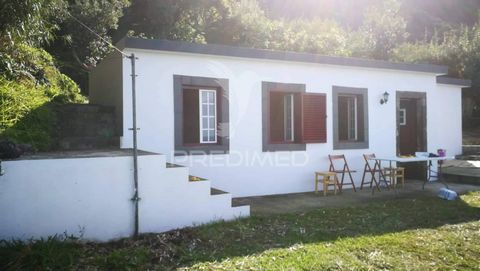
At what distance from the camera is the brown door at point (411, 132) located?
35.1 ft

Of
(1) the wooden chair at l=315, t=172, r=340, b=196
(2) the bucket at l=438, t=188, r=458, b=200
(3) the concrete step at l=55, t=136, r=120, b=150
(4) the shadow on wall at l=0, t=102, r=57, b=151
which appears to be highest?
(4) the shadow on wall at l=0, t=102, r=57, b=151

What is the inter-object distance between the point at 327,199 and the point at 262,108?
2.24 m

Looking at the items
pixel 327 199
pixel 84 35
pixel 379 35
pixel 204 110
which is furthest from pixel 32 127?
pixel 379 35

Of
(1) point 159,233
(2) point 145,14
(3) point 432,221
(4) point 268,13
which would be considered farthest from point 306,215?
(4) point 268,13

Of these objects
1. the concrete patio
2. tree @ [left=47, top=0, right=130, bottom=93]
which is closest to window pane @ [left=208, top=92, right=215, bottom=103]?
the concrete patio

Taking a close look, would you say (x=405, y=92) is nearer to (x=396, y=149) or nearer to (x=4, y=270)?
(x=396, y=149)

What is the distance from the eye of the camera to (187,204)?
18.8 feet

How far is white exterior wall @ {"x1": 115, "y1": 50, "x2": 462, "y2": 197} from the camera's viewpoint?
729 cm

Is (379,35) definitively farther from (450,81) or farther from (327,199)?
(327,199)

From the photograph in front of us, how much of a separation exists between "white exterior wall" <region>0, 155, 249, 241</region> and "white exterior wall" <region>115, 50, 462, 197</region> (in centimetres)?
187

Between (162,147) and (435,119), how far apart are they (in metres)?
7.48

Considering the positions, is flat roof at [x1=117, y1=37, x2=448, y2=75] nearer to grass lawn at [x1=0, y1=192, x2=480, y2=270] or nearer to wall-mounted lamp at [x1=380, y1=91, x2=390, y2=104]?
wall-mounted lamp at [x1=380, y1=91, x2=390, y2=104]

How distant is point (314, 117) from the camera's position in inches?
351

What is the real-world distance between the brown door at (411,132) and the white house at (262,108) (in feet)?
0.09
